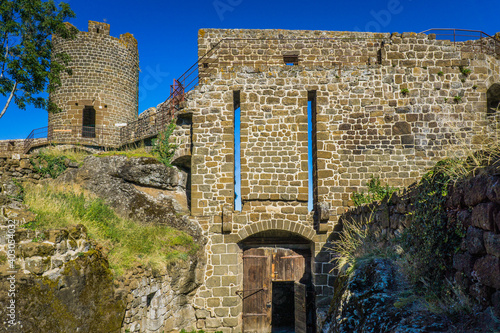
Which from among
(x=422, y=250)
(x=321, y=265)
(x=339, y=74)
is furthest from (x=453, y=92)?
(x=422, y=250)

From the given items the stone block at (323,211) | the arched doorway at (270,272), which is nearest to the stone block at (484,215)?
the stone block at (323,211)

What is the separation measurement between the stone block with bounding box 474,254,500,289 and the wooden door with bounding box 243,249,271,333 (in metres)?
8.19

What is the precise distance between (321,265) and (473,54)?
766 cm

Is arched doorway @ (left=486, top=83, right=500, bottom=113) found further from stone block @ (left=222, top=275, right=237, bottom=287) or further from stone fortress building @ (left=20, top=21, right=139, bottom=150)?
stone fortress building @ (left=20, top=21, right=139, bottom=150)

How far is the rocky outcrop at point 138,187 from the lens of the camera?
10211 mm

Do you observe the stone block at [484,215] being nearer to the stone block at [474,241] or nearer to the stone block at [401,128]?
the stone block at [474,241]

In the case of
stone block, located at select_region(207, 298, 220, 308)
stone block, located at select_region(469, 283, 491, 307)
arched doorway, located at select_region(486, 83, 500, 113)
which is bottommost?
stone block, located at select_region(207, 298, 220, 308)

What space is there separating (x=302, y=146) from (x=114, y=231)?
565 centimetres

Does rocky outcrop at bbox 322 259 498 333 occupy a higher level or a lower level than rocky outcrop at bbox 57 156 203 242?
lower

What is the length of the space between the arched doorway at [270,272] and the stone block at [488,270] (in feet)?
24.2

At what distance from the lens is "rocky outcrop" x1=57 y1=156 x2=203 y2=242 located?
10.2 meters

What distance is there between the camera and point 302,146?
10.6 metres

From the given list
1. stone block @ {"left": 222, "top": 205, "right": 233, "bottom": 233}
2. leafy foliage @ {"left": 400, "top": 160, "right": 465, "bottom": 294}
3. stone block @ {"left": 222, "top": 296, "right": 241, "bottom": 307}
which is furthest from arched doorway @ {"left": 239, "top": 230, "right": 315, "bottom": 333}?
leafy foliage @ {"left": 400, "top": 160, "right": 465, "bottom": 294}

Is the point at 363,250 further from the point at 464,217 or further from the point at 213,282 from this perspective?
the point at 213,282
